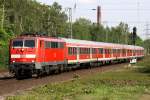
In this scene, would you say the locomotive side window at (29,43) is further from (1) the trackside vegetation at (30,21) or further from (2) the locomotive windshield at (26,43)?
(1) the trackside vegetation at (30,21)

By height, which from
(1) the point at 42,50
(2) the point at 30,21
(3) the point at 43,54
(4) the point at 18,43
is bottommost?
(3) the point at 43,54

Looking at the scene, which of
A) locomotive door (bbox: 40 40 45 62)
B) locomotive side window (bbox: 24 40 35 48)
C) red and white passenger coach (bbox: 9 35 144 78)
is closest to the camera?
red and white passenger coach (bbox: 9 35 144 78)

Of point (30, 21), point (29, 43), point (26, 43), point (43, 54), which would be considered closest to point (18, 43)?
point (26, 43)

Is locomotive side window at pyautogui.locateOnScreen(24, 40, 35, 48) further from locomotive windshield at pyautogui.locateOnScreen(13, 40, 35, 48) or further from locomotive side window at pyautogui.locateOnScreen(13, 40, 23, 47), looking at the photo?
locomotive side window at pyautogui.locateOnScreen(13, 40, 23, 47)

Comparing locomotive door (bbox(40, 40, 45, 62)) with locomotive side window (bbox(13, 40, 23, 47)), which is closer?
locomotive side window (bbox(13, 40, 23, 47))

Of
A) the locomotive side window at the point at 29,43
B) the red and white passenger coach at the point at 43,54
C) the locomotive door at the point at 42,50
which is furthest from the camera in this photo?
the locomotive door at the point at 42,50

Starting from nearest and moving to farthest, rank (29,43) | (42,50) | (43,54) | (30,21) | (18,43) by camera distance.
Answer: (29,43) < (18,43) < (42,50) < (43,54) < (30,21)

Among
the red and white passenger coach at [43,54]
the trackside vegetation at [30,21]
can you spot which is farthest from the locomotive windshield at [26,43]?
the trackside vegetation at [30,21]

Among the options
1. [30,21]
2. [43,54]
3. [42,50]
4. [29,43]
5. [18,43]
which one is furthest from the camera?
[30,21]

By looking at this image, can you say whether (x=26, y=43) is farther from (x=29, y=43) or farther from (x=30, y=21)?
(x=30, y=21)

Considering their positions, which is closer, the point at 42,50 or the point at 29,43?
the point at 29,43

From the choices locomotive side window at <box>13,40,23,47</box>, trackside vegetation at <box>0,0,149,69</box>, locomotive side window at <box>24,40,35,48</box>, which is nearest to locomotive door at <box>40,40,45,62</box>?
locomotive side window at <box>24,40,35,48</box>

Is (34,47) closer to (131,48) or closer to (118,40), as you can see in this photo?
(131,48)

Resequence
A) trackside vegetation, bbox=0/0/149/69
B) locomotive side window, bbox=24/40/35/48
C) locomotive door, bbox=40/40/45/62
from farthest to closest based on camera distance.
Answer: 1. trackside vegetation, bbox=0/0/149/69
2. locomotive door, bbox=40/40/45/62
3. locomotive side window, bbox=24/40/35/48
